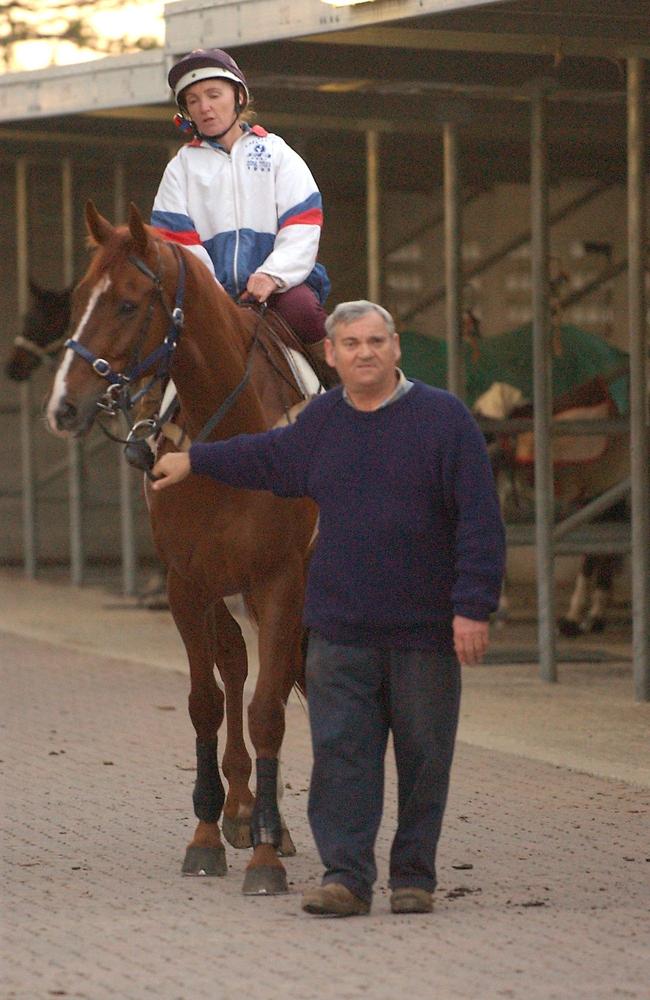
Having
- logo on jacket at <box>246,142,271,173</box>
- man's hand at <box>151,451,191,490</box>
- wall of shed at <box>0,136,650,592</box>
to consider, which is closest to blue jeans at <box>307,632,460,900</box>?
man's hand at <box>151,451,191,490</box>

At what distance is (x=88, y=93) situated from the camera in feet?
47.3

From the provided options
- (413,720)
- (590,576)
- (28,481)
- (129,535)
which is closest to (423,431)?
(413,720)

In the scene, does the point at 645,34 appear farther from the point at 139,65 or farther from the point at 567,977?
the point at 567,977

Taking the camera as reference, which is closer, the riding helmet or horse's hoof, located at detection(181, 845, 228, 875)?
horse's hoof, located at detection(181, 845, 228, 875)

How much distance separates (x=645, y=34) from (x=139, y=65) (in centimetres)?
344

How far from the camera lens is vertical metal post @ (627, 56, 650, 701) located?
39.0ft

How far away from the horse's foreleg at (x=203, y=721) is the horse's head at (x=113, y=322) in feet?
2.66

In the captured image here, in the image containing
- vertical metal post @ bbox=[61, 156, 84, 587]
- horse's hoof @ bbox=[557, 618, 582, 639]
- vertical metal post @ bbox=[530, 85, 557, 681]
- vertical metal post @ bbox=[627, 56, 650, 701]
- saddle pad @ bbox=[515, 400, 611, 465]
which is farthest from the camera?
vertical metal post @ bbox=[61, 156, 84, 587]

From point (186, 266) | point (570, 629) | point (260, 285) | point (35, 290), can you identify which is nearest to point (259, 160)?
point (260, 285)

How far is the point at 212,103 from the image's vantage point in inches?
322

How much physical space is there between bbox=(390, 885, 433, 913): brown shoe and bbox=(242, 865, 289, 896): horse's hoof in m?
0.50

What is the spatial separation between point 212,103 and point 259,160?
25cm

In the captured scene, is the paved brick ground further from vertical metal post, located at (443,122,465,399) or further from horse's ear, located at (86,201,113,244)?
vertical metal post, located at (443,122,465,399)

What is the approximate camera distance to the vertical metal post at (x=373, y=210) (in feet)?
50.4
